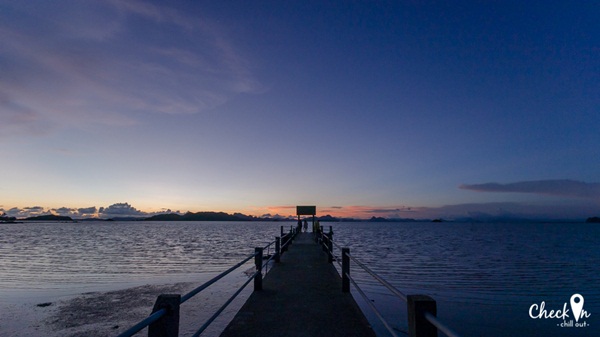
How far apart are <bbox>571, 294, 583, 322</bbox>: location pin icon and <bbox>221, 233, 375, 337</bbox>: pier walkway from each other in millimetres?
9821

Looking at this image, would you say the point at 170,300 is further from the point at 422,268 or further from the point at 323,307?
the point at 422,268

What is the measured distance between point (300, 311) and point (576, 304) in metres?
Result: 14.3

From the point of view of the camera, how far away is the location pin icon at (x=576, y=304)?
44.7 ft

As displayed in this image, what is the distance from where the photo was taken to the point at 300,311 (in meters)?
7.50

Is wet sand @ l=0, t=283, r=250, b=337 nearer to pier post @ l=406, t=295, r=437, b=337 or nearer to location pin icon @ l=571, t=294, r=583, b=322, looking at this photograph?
pier post @ l=406, t=295, r=437, b=337

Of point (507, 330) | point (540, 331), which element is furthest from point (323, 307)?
point (540, 331)

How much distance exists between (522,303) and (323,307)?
1193cm

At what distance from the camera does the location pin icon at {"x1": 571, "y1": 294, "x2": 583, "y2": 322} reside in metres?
13.6

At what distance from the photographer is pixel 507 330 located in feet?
38.1

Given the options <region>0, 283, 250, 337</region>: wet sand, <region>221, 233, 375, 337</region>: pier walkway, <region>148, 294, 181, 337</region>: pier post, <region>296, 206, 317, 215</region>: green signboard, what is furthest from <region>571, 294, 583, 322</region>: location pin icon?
<region>296, 206, 317, 215</region>: green signboard

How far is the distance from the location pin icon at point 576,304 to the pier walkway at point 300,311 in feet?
32.2

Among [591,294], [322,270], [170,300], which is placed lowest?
[591,294]

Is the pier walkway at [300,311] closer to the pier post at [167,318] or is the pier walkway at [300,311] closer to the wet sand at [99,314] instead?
the wet sand at [99,314]

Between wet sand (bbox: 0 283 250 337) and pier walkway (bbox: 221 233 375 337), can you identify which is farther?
wet sand (bbox: 0 283 250 337)
